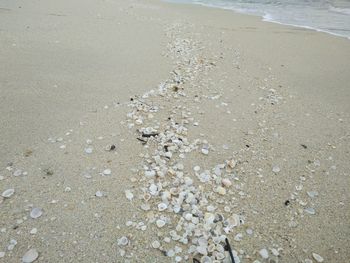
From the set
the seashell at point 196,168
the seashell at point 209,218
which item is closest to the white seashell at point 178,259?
the seashell at point 209,218

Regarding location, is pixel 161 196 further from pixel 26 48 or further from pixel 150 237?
pixel 26 48

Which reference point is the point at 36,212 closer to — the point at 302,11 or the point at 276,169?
the point at 276,169

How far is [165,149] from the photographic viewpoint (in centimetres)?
342

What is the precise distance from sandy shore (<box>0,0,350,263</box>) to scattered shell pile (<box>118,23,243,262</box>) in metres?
0.01

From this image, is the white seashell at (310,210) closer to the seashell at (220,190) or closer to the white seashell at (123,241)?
the seashell at (220,190)

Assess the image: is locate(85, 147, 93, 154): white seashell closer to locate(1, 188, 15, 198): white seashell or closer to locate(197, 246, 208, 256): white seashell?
locate(1, 188, 15, 198): white seashell

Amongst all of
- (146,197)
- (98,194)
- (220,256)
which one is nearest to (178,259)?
(220,256)

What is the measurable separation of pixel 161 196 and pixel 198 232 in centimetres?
54

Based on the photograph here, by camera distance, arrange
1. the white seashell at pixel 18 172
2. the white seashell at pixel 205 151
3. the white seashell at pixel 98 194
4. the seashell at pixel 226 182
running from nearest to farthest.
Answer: the white seashell at pixel 98 194, the white seashell at pixel 18 172, the seashell at pixel 226 182, the white seashell at pixel 205 151

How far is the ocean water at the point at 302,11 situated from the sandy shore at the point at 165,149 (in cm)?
416

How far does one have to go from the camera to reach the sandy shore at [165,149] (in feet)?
7.97

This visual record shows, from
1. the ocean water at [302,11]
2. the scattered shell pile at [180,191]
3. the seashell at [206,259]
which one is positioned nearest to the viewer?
the seashell at [206,259]

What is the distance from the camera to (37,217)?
2473mm

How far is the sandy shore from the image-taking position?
2428mm
